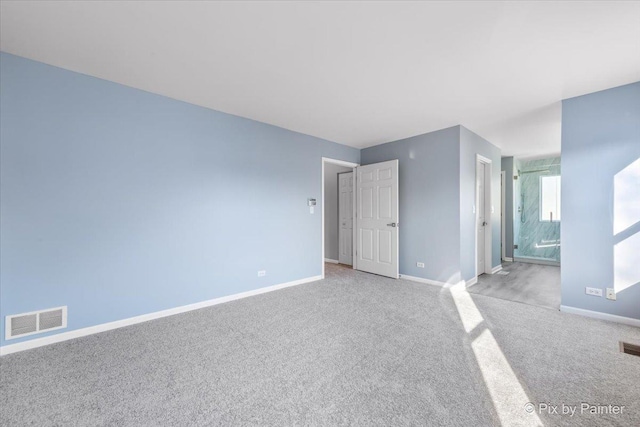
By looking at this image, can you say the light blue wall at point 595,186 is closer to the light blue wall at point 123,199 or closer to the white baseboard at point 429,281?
the white baseboard at point 429,281

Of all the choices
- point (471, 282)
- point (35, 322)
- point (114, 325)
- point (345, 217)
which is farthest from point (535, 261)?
point (35, 322)

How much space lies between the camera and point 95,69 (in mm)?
2424

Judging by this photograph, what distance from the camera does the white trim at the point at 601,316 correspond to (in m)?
2.66

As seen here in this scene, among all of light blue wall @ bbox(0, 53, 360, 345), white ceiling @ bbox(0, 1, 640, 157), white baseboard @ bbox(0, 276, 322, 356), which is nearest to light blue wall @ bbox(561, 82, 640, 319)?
white ceiling @ bbox(0, 1, 640, 157)

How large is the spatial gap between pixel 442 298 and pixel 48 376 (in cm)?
404

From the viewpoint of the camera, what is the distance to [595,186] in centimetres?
289

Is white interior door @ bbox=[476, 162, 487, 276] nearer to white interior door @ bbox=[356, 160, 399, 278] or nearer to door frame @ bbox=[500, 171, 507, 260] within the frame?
door frame @ bbox=[500, 171, 507, 260]

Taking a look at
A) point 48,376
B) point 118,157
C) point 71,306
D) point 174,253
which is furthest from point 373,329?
point 118,157

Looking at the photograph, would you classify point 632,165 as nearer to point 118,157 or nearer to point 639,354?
point 639,354

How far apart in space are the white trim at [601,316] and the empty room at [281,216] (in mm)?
29

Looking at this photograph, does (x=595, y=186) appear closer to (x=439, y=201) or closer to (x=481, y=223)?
(x=439, y=201)

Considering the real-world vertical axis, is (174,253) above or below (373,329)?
above

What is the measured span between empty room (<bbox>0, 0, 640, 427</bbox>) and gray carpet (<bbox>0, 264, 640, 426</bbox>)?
18 mm

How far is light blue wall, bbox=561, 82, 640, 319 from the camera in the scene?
107 inches
